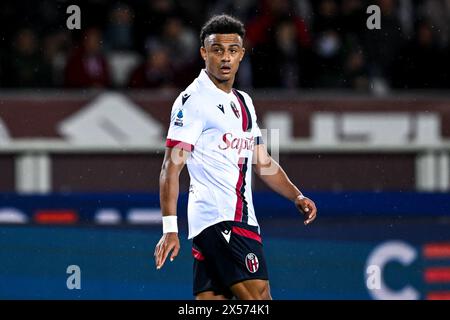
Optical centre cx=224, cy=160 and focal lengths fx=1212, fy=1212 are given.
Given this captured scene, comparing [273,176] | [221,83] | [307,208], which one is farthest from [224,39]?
[307,208]

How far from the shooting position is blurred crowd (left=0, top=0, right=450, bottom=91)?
10570 millimetres

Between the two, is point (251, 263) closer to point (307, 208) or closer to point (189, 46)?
point (307, 208)

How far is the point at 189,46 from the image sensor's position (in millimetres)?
11367

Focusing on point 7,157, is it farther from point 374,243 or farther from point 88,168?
point 374,243

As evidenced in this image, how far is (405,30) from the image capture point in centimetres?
1130

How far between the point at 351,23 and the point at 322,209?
2521mm

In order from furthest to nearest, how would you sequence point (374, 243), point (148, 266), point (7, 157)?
1. point (7, 157)
2. point (374, 243)
3. point (148, 266)

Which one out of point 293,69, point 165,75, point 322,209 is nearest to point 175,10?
point 165,75

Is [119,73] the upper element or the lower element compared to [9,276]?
upper

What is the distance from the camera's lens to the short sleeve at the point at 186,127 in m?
6.09

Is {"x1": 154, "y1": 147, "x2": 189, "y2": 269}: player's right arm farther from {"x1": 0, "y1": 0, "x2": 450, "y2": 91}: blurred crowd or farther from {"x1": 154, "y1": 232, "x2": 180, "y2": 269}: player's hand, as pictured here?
{"x1": 0, "y1": 0, "x2": 450, "y2": 91}: blurred crowd

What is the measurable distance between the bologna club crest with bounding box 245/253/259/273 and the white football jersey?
0.20 metres
